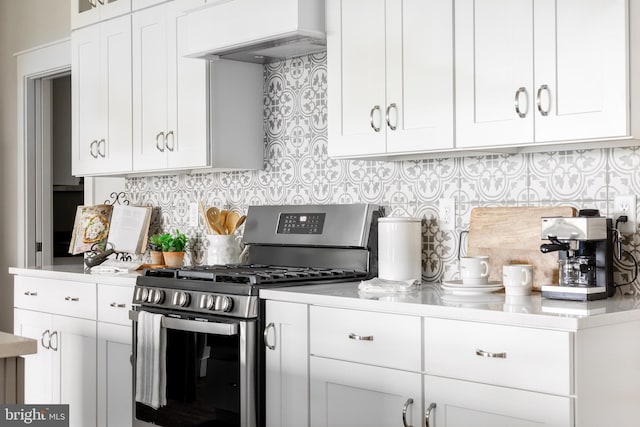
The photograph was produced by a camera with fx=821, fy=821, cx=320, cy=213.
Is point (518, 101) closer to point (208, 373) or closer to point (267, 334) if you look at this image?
point (267, 334)

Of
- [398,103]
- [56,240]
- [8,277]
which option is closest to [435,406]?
[398,103]

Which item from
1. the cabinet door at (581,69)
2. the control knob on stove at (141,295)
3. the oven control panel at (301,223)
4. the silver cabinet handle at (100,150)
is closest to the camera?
the cabinet door at (581,69)

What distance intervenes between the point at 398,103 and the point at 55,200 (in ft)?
13.9

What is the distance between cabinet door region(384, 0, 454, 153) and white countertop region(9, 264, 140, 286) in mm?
1479

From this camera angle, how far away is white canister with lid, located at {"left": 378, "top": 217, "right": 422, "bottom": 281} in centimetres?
313

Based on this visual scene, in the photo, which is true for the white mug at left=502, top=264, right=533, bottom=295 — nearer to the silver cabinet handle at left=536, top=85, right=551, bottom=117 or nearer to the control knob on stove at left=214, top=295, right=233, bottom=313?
the silver cabinet handle at left=536, top=85, right=551, bottom=117

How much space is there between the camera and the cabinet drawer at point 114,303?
373cm

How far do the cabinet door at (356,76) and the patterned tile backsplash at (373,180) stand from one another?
1.07 ft

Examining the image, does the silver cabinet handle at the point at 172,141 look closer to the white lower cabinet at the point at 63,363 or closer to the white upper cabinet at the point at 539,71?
the white lower cabinet at the point at 63,363

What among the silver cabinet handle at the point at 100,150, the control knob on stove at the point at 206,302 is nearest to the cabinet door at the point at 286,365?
the control knob on stove at the point at 206,302

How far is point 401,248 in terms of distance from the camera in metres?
3.13

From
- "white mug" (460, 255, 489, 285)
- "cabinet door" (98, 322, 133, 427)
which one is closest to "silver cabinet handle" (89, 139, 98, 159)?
"cabinet door" (98, 322, 133, 427)

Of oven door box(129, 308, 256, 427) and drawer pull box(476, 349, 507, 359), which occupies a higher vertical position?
drawer pull box(476, 349, 507, 359)

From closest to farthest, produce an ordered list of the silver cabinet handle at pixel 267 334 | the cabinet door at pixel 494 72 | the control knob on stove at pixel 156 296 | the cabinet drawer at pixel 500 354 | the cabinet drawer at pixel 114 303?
1. the cabinet drawer at pixel 500 354
2. the cabinet door at pixel 494 72
3. the silver cabinet handle at pixel 267 334
4. the control knob on stove at pixel 156 296
5. the cabinet drawer at pixel 114 303
